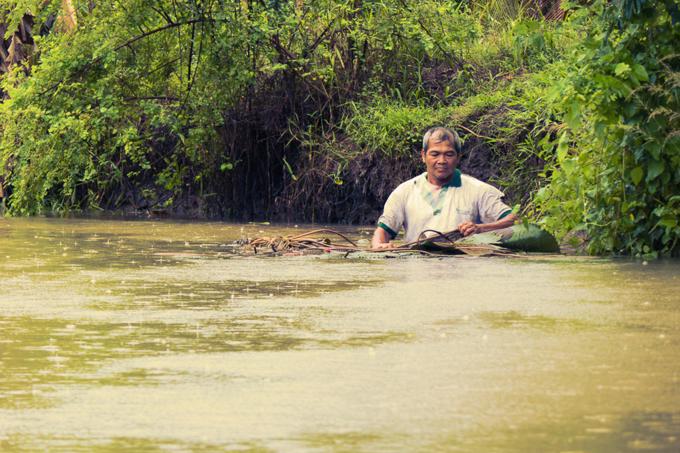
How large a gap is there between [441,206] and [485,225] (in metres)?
0.47

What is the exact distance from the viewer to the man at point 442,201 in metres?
12.7

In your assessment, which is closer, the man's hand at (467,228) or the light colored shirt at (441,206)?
the man's hand at (467,228)

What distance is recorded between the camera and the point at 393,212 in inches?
508

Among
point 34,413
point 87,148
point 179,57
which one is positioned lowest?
point 34,413

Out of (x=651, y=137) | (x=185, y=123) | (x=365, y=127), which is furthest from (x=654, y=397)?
(x=185, y=123)

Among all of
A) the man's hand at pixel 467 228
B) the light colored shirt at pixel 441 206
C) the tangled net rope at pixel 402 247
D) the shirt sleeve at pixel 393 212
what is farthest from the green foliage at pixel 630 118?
the shirt sleeve at pixel 393 212

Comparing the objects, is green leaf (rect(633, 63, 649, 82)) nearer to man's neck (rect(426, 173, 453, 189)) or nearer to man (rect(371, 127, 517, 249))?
man (rect(371, 127, 517, 249))

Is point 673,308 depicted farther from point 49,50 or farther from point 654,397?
point 49,50

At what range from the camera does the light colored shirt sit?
12.7m

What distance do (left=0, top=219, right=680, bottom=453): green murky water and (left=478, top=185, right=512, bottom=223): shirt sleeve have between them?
188 centimetres

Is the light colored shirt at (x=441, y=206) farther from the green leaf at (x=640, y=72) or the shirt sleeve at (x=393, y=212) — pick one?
the green leaf at (x=640, y=72)

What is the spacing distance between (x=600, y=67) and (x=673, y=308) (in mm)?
4345

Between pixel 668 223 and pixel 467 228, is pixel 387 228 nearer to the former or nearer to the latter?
pixel 467 228

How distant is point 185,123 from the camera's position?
65.7 feet
